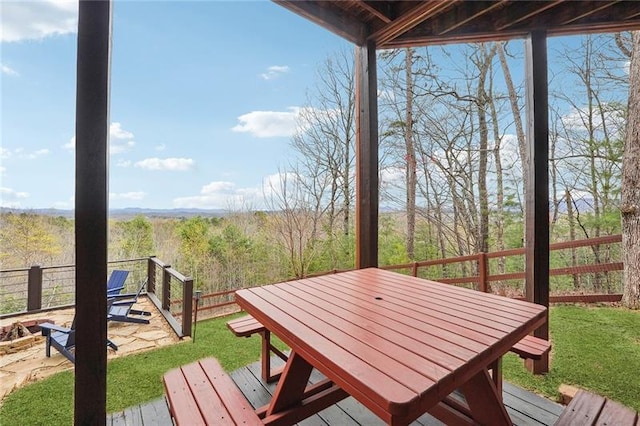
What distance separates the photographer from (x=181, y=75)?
491cm

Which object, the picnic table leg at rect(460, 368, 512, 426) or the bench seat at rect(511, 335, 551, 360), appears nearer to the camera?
the picnic table leg at rect(460, 368, 512, 426)

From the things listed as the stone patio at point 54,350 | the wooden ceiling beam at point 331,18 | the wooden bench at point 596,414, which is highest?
the wooden ceiling beam at point 331,18

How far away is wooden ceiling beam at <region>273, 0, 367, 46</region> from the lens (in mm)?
2115

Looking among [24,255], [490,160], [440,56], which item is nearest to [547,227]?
[490,160]

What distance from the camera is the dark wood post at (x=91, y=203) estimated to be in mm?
1217

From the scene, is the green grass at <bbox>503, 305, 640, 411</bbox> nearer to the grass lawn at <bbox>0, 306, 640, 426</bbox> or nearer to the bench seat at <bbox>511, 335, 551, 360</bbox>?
the grass lawn at <bbox>0, 306, 640, 426</bbox>

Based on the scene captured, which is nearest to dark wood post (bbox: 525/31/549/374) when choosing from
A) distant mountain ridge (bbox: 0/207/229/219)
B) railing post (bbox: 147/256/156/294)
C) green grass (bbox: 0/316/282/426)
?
green grass (bbox: 0/316/282/426)

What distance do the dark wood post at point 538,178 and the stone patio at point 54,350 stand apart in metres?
3.82

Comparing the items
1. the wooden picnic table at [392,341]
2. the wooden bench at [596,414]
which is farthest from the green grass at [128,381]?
the wooden bench at [596,414]

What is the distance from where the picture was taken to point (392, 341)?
101 centimetres

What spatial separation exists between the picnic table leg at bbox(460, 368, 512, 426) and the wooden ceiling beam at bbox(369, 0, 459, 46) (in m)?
2.26

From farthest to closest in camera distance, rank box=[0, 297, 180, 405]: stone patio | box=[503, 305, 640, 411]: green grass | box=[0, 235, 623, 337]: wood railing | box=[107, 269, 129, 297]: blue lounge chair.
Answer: box=[107, 269, 129, 297]: blue lounge chair, box=[0, 235, 623, 337]: wood railing, box=[0, 297, 180, 405]: stone patio, box=[503, 305, 640, 411]: green grass

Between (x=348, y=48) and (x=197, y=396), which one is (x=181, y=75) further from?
(x=197, y=396)

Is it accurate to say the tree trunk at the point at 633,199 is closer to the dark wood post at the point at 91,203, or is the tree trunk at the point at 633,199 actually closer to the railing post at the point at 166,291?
the dark wood post at the point at 91,203
